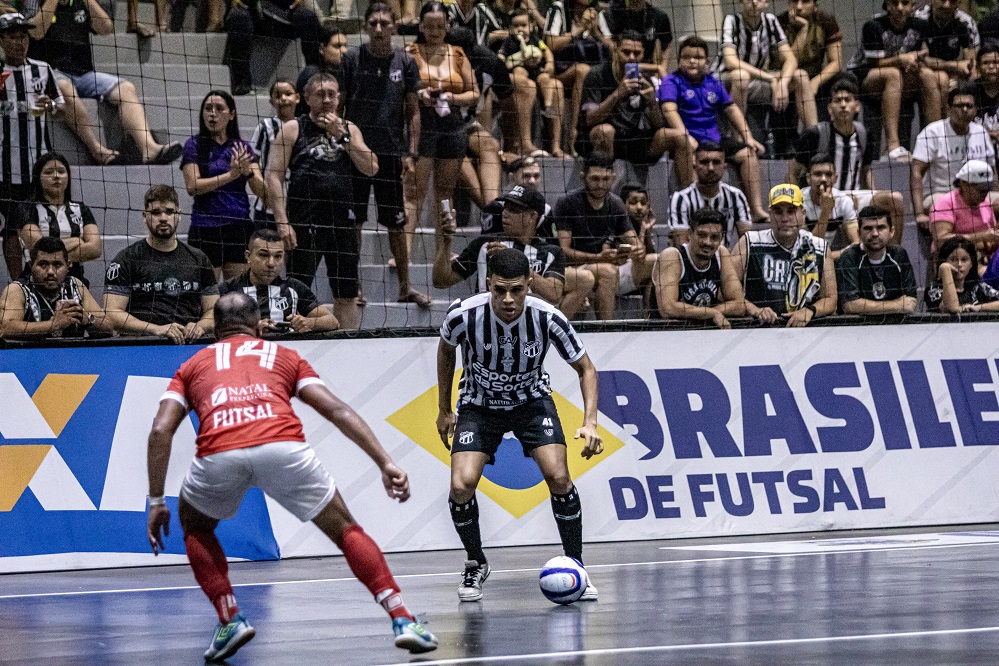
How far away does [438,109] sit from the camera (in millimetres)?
14344

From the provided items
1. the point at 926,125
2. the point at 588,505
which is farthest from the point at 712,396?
the point at 926,125

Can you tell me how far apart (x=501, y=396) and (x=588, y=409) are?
26.0 inches

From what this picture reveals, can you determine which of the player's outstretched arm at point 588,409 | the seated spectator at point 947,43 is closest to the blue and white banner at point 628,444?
the player's outstretched arm at point 588,409

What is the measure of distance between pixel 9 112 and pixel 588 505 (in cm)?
627

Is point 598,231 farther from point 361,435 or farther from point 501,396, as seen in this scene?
point 361,435

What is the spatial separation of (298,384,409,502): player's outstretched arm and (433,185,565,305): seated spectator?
18.5ft

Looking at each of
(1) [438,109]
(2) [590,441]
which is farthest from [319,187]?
(2) [590,441]

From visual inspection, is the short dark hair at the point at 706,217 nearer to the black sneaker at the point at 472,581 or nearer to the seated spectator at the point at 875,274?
the seated spectator at the point at 875,274

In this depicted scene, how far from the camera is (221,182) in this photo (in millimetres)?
12984

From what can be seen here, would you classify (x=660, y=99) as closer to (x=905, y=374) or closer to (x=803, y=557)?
(x=905, y=374)

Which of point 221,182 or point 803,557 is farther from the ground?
point 221,182

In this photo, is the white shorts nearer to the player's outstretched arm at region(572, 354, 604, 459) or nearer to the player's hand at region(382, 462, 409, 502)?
the player's hand at region(382, 462, 409, 502)

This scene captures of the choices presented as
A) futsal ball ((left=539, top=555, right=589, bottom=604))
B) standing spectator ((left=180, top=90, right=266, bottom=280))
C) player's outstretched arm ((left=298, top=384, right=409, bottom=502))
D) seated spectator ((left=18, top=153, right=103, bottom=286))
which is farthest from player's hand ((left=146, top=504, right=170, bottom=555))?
standing spectator ((left=180, top=90, right=266, bottom=280))

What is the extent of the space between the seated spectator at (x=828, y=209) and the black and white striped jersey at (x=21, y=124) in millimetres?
7281
